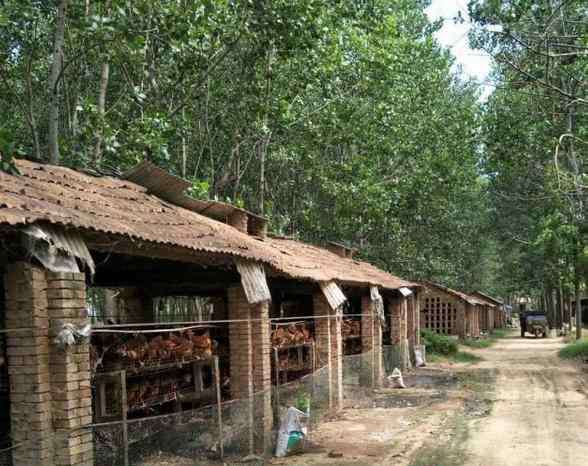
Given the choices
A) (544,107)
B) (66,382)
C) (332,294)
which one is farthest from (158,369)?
(544,107)

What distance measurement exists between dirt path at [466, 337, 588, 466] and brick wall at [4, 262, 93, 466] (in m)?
5.92

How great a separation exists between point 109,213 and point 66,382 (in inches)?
80.2

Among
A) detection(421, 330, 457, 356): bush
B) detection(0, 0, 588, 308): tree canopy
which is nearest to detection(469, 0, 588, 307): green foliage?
detection(0, 0, 588, 308): tree canopy

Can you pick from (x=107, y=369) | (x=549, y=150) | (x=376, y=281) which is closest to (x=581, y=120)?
(x=549, y=150)

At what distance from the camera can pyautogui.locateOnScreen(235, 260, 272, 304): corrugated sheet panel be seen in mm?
8977

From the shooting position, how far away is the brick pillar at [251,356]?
377 inches

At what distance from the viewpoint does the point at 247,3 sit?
13.9 meters

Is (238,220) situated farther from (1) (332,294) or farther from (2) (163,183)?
(1) (332,294)

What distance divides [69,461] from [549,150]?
A: 60.9 ft

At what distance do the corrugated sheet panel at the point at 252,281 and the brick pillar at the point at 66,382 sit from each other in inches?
135

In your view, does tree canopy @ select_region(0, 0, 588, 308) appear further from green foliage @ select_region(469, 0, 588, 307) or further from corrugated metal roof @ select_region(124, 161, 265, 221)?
corrugated metal roof @ select_region(124, 161, 265, 221)

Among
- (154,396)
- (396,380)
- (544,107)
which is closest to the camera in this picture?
(154,396)

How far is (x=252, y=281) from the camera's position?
359 inches

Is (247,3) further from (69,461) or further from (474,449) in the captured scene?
(69,461)
